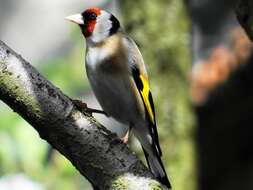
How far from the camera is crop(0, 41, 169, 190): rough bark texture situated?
2.14 metres

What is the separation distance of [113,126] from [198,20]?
168 cm

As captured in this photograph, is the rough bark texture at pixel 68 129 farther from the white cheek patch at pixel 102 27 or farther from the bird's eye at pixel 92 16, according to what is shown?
the bird's eye at pixel 92 16

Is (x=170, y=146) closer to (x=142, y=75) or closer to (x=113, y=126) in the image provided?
(x=142, y=75)

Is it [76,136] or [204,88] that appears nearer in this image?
[76,136]

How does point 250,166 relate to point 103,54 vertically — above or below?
below

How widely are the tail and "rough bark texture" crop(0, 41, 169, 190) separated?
25.4 inches

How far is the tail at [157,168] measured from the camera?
9.78 ft

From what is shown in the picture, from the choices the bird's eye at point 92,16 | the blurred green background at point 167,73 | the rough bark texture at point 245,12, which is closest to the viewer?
the rough bark texture at point 245,12

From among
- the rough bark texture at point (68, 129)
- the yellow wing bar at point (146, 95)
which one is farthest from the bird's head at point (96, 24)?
the rough bark texture at point (68, 129)

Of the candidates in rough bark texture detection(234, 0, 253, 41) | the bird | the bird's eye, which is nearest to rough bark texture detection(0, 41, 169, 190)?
rough bark texture detection(234, 0, 253, 41)

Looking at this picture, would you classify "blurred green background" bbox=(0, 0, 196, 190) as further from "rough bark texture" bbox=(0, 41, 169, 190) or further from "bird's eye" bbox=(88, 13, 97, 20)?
"rough bark texture" bbox=(0, 41, 169, 190)

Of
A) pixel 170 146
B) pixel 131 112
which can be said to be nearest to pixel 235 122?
pixel 170 146

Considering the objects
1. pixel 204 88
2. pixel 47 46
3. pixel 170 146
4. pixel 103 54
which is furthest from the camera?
pixel 47 46

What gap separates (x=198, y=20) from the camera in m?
5.05
